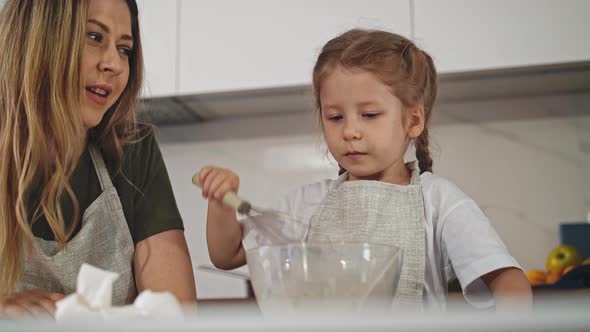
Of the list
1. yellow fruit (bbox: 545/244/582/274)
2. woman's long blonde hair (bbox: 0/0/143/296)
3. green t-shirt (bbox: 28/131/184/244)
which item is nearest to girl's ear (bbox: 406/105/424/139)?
green t-shirt (bbox: 28/131/184/244)

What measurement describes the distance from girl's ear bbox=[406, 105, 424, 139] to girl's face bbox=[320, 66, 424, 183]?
2 cm

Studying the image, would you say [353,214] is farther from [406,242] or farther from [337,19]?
[337,19]

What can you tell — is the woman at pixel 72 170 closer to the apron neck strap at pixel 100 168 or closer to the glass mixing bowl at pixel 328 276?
the apron neck strap at pixel 100 168

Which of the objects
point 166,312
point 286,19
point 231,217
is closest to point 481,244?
point 231,217

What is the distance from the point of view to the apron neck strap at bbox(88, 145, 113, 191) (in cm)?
104

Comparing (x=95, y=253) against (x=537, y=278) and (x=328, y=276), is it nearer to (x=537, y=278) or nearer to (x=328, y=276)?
(x=328, y=276)

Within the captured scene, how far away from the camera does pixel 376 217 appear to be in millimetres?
972

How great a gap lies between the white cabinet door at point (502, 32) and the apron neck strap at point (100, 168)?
3.44 ft

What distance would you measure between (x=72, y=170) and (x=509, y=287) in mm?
654

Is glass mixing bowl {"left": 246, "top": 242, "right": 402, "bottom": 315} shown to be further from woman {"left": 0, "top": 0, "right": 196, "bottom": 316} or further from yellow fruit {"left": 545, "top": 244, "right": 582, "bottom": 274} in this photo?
yellow fruit {"left": 545, "top": 244, "right": 582, "bottom": 274}

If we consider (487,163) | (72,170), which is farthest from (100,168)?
(487,163)

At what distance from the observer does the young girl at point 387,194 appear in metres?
0.86

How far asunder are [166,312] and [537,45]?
5.24 feet

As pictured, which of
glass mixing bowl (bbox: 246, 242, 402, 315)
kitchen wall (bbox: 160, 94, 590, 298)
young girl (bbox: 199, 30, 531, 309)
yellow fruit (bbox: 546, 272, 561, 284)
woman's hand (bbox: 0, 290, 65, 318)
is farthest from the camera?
kitchen wall (bbox: 160, 94, 590, 298)
